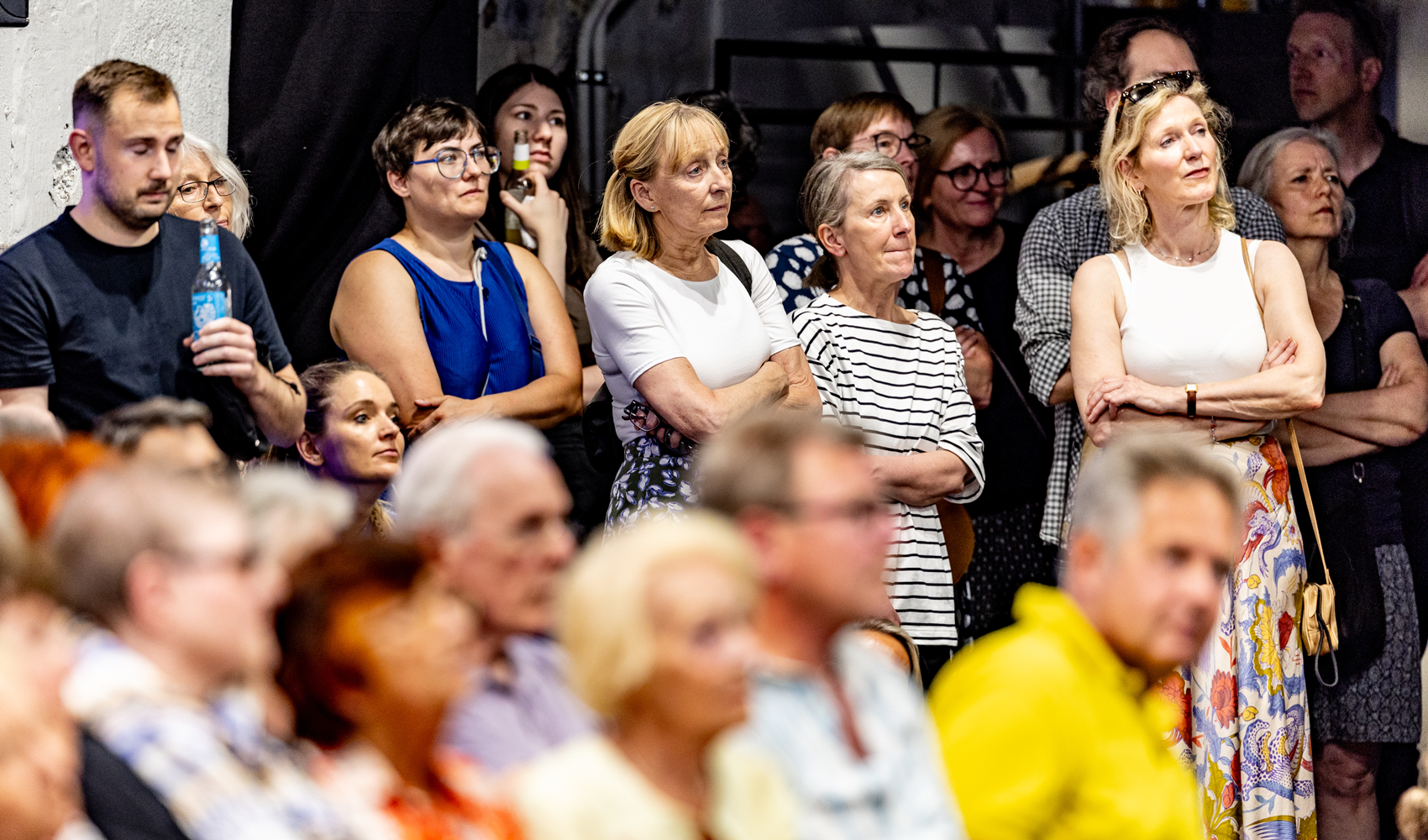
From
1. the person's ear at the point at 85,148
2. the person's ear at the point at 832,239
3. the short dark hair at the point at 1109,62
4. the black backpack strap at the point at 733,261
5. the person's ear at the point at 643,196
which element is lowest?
the black backpack strap at the point at 733,261

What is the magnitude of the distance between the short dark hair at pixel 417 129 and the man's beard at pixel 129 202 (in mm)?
858

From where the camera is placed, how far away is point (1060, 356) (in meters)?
4.50

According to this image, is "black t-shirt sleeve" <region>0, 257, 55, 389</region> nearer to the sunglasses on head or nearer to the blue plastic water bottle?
the blue plastic water bottle

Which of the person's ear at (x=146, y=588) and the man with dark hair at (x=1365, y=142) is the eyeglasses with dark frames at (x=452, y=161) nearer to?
the person's ear at (x=146, y=588)

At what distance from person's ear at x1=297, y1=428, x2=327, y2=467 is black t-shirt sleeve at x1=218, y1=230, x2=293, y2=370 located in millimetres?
223

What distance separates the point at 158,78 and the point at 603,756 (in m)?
2.08

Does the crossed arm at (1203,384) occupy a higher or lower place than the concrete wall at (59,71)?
lower

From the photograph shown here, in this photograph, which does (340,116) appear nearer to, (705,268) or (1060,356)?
(705,268)

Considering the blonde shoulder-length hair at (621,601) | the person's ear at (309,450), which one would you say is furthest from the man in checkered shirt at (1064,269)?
the blonde shoulder-length hair at (621,601)

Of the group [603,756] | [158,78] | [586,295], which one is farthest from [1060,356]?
[603,756]

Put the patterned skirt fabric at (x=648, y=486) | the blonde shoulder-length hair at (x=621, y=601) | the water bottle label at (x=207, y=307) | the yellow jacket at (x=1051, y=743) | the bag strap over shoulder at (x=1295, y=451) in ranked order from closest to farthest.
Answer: the blonde shoulder-length hair at (x=621, y=601)
the yellow jacket at (x=1051, y=743)
the water bottle label at (x=207, y=307)
the patterned skirt fabric at (x=648, y=486)
the bag strap over shoulder at (x=1295, y=451)

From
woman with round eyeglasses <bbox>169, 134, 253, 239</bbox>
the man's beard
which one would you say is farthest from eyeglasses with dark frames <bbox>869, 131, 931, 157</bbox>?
the man's beard

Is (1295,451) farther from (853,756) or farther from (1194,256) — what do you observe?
(853,756)

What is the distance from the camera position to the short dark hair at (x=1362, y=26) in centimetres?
521
